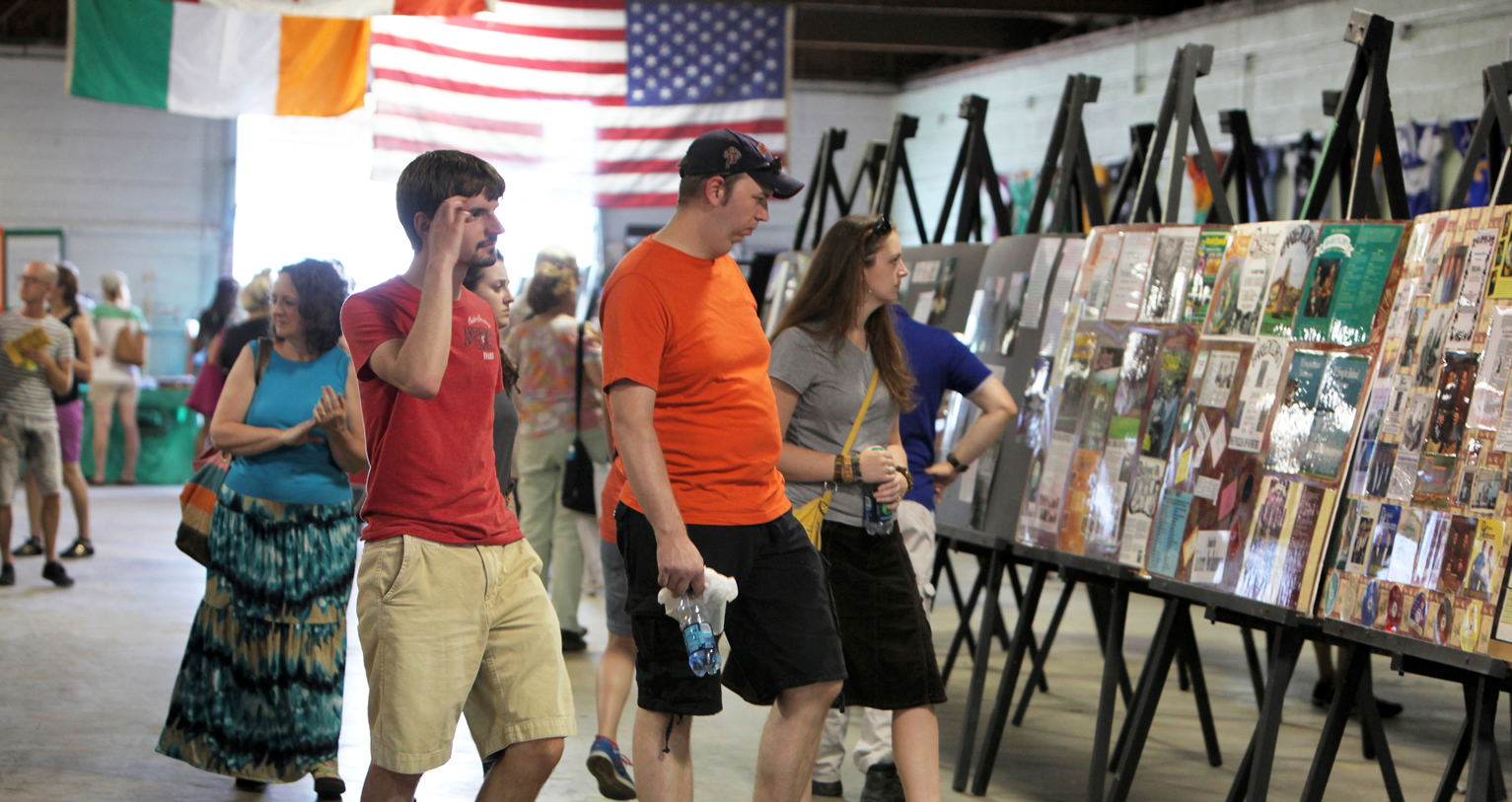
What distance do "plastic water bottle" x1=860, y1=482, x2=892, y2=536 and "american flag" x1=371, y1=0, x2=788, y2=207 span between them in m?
5.40

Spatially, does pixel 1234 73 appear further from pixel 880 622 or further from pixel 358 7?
pixel 880 622

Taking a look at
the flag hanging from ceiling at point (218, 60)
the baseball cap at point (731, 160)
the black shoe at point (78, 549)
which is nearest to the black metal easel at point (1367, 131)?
the baseball cap at point (731, 160)

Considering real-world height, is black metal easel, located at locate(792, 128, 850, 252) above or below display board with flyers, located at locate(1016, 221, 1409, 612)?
above

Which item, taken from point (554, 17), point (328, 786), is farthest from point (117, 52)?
point (328, 786)

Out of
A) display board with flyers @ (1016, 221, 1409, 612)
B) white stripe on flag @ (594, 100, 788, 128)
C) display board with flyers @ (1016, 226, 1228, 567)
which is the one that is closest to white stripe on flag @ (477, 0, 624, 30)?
white stripe on flag @ (594, 100, 788, 128)

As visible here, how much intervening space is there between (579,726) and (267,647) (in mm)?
1416

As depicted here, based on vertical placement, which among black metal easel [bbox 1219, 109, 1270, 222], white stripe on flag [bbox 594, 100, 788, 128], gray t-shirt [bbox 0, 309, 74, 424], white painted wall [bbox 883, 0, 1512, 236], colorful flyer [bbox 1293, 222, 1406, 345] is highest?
white painted wall [bbox 883, 0, 1512, 236]

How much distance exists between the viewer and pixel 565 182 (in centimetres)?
896

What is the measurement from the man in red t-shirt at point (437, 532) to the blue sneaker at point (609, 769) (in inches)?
58.7

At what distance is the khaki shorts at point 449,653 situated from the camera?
2.43 m

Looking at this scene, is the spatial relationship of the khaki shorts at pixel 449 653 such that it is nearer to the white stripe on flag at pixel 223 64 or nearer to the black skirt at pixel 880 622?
the black skirt at pixel 880 622

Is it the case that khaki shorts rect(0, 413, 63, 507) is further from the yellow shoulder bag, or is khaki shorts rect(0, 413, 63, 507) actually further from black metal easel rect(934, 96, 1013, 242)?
the yellow shoulder bag

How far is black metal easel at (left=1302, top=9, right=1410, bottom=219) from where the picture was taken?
344cm

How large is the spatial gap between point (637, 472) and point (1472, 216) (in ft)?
6.12
